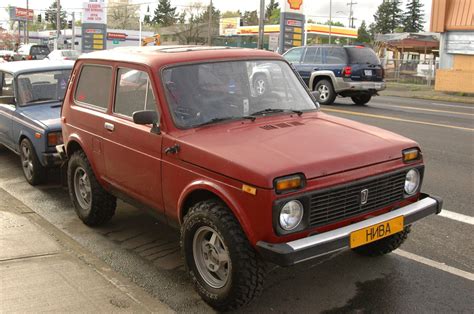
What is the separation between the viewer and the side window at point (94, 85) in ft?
16.4

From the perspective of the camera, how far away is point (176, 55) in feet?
14.6

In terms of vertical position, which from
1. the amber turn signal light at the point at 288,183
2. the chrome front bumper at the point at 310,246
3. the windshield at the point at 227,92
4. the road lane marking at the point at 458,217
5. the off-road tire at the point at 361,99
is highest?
the windshield at the point at 227,92

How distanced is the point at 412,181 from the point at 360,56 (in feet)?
43.4

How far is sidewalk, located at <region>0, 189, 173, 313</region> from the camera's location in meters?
3.60

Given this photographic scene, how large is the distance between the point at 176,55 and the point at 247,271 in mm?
2006

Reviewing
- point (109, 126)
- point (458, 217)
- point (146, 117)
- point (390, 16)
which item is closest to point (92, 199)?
point (109, 126)

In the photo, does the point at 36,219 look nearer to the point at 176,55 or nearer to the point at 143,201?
the point at 143,201

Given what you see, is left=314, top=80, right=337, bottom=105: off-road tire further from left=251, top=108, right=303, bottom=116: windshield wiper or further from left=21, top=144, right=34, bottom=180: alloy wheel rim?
left=251, top=108, right=303, bottom=116: windshield wiper

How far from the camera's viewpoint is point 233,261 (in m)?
3.40

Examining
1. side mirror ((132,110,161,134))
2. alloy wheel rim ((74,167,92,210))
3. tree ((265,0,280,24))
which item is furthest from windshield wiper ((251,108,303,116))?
tree ((265,0,280,24))

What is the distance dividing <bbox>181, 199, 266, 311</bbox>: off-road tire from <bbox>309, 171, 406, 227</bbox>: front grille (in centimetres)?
46

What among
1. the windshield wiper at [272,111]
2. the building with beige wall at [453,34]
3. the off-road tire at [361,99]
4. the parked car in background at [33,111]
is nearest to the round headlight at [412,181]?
the windshield wiper at [272,111]

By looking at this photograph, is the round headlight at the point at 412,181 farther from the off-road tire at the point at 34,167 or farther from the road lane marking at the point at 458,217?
the off-road tire at the point at 34,167

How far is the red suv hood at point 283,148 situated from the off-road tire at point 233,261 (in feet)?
0.95
